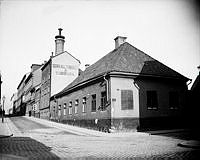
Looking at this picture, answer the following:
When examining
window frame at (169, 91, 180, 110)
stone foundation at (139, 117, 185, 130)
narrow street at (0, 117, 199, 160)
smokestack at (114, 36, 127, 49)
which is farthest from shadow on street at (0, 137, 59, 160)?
smokestack at (114, 36, 127, 49)

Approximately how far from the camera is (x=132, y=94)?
18594 mm

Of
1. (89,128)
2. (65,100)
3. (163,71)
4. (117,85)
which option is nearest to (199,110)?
(163,71)

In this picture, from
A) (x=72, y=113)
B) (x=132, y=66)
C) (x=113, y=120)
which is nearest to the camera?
(x=113, y=120)

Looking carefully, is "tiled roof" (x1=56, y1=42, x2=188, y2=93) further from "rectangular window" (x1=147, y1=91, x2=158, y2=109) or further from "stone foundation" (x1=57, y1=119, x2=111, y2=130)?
"stone foundation" (x1=57, y1=119, x2=111, y2=130)

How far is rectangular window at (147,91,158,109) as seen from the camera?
1930cm

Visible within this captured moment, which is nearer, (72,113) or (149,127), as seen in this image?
(149,127)

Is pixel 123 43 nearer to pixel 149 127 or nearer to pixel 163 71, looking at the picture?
pixel 163 71

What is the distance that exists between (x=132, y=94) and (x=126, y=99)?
721 millimetres

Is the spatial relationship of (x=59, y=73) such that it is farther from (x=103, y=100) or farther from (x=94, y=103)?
(x=103, y=100)

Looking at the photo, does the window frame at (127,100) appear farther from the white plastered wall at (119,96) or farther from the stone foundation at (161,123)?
the stone foundation at (161,123)

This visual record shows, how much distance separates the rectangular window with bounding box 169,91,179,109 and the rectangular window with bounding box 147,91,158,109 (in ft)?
5.91

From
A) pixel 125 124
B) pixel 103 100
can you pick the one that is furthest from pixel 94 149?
pixel 103 100

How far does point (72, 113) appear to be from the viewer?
1030 inches

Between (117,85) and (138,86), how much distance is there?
80.3 inches
